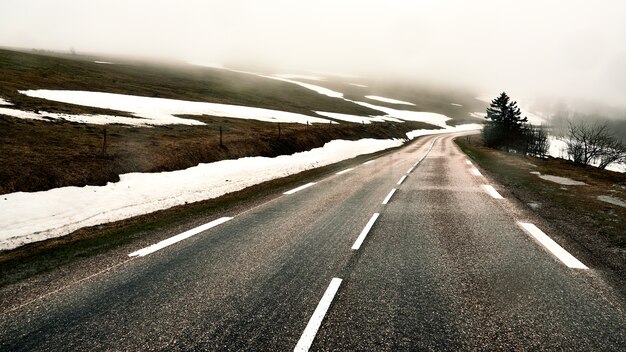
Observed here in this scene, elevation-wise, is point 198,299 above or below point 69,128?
above

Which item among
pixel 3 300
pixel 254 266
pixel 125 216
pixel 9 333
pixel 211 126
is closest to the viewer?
pixel 9 333

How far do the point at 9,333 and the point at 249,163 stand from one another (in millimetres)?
16522

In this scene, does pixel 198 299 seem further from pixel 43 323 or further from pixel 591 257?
pixel 591 257

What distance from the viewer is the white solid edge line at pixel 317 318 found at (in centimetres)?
385

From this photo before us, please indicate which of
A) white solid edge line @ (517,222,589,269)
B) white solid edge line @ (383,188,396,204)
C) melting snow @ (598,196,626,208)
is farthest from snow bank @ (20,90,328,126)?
melting snow @ (598,196,626,208)

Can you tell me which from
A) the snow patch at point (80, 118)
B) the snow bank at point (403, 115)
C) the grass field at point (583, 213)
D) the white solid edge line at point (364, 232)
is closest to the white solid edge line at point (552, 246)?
the grass field at point (583, 213)

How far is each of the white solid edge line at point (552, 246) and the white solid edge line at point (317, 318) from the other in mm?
3965

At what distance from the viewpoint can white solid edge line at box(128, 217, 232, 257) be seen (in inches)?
266

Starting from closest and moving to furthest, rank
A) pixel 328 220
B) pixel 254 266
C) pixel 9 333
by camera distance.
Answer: pixel 9 333
pixel 254 266
pixel 328 220

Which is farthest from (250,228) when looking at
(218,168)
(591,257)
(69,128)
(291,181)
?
(69,128)

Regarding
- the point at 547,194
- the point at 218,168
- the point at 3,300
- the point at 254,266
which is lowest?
the point at 218,168

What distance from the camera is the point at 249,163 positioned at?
2042cm

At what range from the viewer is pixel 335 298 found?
192 inches

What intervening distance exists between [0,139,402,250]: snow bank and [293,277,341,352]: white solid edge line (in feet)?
22.4
